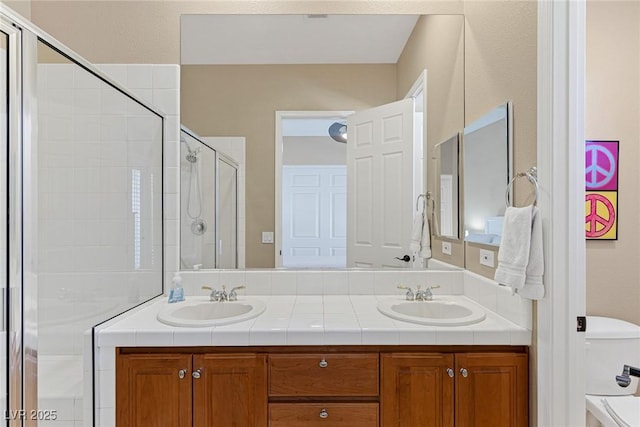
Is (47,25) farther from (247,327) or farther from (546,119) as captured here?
(546,119)

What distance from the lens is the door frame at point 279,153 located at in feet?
6.82

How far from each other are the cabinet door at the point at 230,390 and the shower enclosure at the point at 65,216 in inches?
16.4

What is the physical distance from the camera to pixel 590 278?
2.09 meters

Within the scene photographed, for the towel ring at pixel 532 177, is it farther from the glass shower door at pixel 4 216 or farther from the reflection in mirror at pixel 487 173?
the glass shower door at pixel 4 216

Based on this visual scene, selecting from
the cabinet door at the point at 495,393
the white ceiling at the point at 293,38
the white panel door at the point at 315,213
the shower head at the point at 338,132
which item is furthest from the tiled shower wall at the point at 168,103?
the cabinet door at the point at 495,393

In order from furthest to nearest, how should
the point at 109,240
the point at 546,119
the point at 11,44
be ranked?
the point at 109,240 < the point at 546,119 < the point at 11,44

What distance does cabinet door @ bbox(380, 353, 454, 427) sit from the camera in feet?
4.78

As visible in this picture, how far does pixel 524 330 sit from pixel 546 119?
793 mm

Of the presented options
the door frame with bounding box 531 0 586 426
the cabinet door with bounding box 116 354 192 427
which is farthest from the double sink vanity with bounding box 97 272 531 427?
the door frame with bounding box 531 0 586 426

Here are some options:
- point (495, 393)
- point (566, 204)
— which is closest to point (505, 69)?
point (566, 204)

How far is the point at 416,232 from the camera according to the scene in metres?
2.06

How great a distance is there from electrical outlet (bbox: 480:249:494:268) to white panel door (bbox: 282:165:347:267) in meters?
0.70

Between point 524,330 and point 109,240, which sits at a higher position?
point 109,240

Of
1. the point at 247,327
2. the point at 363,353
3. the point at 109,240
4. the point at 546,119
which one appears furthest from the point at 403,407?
the point at 109,240
